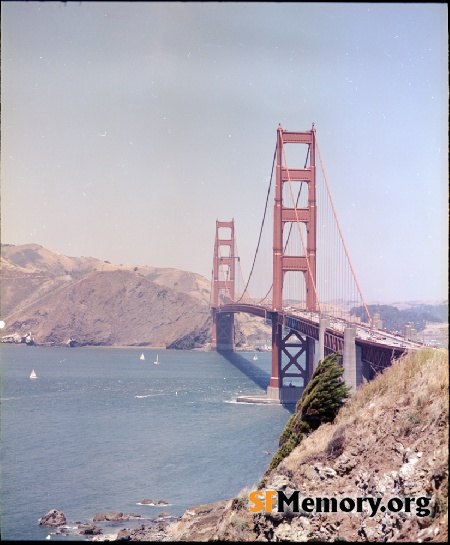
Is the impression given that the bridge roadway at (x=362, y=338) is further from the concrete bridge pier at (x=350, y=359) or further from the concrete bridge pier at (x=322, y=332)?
the concrete bridge pier at (x=350, y=359)

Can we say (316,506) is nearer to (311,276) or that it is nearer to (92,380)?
(311,276)

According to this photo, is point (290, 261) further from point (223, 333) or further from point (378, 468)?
point (223, 333)

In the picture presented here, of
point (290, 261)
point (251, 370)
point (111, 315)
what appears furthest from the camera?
point (111, 315)

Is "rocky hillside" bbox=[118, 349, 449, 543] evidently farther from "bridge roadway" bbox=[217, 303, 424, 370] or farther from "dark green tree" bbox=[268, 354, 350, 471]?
"bridge roadway" bbox=[217, 303, 424, 370]

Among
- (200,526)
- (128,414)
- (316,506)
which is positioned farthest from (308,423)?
(128,414)

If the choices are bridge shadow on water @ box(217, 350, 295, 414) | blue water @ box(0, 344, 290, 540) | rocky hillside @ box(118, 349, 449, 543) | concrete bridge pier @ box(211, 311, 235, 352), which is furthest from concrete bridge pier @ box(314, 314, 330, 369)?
concrete bridge pier @ box(211, 311, 235, 352)

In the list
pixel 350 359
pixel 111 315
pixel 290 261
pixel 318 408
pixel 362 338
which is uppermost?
pixel 290 261

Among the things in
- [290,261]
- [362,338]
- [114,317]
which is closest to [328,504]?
[362,338]
